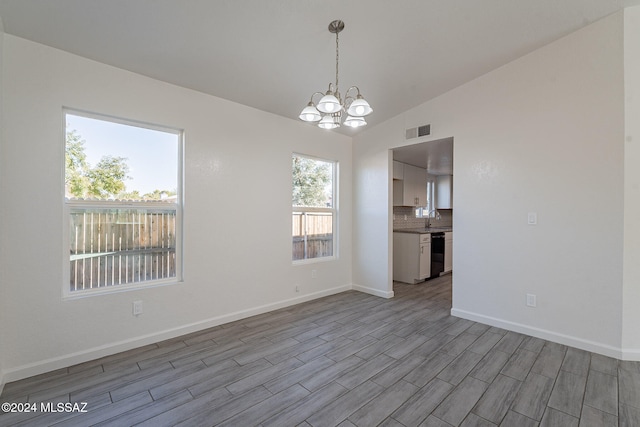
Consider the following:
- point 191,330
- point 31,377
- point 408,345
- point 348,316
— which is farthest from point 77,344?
point 408,345

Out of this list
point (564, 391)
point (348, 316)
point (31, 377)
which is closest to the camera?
point (564, 391)

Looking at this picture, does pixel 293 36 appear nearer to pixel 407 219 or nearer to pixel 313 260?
pixel 313 260

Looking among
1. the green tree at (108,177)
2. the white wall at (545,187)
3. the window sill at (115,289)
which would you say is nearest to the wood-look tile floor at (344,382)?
the white wall at (545,187)

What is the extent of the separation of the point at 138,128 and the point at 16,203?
1.15 m

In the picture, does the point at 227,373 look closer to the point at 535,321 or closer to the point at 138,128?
the point at 138,128

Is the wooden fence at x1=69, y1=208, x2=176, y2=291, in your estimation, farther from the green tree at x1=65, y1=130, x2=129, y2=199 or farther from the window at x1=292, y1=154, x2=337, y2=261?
the window at x1=292, y1=154, x2=337, y2=261

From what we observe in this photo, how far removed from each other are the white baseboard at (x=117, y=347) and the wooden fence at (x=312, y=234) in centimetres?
81

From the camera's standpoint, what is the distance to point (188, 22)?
224 centimetres

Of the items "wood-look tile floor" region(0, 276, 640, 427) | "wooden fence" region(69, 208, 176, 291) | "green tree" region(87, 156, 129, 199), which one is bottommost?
"wood-look tile floor" region(0, 276, 640, 427)

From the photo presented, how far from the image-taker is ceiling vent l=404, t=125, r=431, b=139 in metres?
3.96

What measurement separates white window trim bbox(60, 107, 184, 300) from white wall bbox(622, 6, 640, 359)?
167 inches

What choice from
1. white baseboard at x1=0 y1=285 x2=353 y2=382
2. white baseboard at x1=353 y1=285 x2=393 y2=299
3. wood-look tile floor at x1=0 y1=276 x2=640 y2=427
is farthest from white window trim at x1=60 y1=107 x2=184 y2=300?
white baseboard at x1=353 y1=285 x2=393 y2=299

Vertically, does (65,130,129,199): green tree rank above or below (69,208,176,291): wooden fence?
above

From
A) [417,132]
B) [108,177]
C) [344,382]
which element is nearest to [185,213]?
[108,177]
